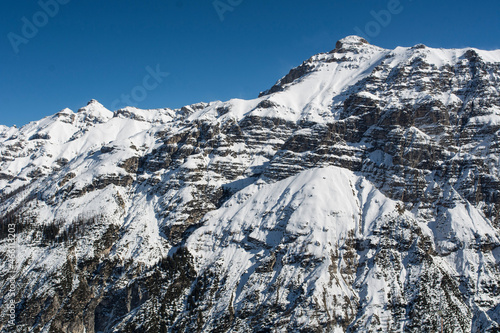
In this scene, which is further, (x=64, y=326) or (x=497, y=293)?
(x=64, y=326)

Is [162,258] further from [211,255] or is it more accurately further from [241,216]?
[241,216]

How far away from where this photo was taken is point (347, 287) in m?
159

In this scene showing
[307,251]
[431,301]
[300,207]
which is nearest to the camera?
[431,301]

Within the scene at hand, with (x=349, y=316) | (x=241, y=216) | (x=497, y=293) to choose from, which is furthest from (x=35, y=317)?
(x=497, y=293)

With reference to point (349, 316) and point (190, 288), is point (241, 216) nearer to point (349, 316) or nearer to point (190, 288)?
point (190, 288)

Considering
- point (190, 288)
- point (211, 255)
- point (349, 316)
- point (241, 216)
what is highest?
point (241, 216)

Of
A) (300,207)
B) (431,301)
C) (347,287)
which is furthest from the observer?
(300,207)

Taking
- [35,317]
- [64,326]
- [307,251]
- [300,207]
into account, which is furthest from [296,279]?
[35,317]

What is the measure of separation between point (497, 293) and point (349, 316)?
184 ft

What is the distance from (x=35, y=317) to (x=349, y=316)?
422 feet

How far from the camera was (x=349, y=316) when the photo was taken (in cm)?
14950

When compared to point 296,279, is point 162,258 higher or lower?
Answer: higher

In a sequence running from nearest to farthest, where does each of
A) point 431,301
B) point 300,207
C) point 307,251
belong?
1. point 431,301
2. point 307,251
3. point 300,207

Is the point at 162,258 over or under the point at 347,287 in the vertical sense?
over
